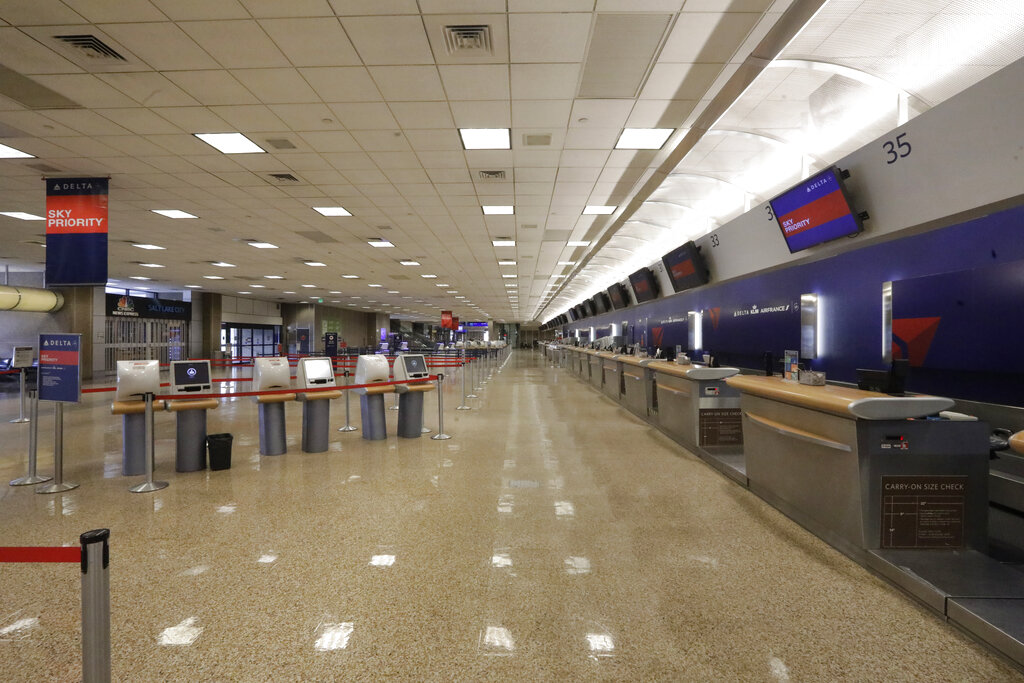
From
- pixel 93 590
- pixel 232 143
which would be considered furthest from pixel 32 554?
pixel 232 143

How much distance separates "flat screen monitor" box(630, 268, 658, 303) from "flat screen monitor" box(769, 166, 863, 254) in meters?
4.90

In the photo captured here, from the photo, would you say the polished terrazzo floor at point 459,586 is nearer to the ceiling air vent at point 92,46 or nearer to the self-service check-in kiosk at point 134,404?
the self-service check-in kiosk at point 134,404

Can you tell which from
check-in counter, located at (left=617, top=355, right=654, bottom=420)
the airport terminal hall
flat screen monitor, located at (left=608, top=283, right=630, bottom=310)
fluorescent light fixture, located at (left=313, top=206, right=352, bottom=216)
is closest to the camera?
the airport terminal hall

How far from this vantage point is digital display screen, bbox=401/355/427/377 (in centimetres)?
682

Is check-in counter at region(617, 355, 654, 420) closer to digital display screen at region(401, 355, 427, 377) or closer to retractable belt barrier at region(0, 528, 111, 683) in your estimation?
digital display screen at region(401, 355, 427, 377)

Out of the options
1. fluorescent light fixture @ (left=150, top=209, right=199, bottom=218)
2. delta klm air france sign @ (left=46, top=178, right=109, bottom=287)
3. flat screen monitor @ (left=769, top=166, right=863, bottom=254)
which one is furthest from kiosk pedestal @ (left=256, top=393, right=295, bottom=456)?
flat screen monitor @ (left=769, top=166, right=863, bottom=254)

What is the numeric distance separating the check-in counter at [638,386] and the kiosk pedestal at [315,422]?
479 cm

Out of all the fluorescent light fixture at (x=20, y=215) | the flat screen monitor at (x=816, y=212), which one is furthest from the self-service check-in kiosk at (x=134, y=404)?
the flat screen monitor at (x=816, y=212)

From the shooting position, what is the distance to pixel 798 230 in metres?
5.05

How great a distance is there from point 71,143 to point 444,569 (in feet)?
19.4

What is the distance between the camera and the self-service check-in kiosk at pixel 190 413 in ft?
16.7

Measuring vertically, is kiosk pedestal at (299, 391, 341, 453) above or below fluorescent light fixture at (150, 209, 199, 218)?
below

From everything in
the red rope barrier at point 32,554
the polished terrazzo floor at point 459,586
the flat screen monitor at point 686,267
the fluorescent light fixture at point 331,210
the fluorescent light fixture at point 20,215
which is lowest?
the polished terrazzo floor at point 459,586

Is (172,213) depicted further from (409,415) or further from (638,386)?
(638,386)
